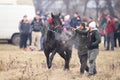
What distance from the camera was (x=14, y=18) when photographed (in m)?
26.7

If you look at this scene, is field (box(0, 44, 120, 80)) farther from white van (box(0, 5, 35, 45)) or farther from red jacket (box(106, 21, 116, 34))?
white van (box(0, 5, 35, 45))

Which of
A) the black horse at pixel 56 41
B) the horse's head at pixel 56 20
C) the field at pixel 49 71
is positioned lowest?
the field at pixel 49 71

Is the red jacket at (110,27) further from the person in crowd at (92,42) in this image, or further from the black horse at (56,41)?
the person in crowd at (92,42)

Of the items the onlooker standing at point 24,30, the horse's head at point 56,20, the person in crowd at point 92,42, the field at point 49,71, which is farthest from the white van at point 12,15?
the person in crowd at point 92,42

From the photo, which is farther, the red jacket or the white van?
the white van

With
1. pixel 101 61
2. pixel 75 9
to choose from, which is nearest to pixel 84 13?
pixel 75 9

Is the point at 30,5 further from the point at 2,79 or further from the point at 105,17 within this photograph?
the point at 2,79

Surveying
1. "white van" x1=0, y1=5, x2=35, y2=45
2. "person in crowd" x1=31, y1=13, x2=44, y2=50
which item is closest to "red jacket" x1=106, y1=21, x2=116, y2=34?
"person in crowd" x1=31, y1=13, x2=44, y2=50

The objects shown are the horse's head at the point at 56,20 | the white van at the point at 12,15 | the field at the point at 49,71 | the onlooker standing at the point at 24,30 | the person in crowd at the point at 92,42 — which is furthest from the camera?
the white van at the point at 12,15

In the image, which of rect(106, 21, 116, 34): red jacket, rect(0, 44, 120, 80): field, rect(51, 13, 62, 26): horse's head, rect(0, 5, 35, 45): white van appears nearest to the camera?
rect(0, 44, 120, 80): field

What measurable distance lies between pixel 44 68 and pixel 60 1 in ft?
161

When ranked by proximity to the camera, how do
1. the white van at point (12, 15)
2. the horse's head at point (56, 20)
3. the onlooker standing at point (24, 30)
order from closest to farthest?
the horse's head at point (56, 20)
the onlooker standing at point (24, 30)
the white van at point (12, 15)

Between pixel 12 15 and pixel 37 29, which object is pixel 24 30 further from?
pixel 12 15


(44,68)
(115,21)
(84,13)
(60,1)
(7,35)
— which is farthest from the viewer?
(60,1)
